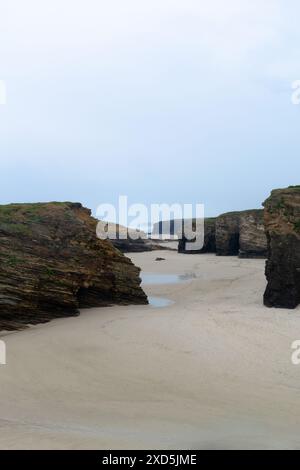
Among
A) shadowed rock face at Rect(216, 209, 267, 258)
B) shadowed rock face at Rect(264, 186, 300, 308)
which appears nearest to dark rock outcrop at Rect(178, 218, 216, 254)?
shadowed rock face at Rect(216, 209, 267, 258)

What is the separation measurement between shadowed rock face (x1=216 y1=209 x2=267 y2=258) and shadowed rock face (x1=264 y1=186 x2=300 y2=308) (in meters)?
21.5

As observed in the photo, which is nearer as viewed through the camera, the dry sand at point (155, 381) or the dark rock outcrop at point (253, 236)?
the dry sand at point (155, 381)

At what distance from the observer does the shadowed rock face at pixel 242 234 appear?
38.7m

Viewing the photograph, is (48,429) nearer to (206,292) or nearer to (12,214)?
(12,214)

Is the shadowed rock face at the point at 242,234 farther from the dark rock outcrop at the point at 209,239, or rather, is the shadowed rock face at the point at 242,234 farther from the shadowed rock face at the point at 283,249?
the shadowed rock face at the point at 283,249

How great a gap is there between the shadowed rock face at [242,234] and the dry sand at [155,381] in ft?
79.8

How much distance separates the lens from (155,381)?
866 centimetres

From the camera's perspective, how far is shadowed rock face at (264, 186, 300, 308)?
15.4 metres

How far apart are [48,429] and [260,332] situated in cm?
715

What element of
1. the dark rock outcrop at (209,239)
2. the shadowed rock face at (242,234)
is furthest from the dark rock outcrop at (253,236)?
the dark rock outcrop at (209,239)

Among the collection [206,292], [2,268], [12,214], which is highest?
[12,214]

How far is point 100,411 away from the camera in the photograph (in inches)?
282

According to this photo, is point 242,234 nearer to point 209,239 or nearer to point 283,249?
point 209,239

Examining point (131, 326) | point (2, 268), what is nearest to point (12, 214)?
point (2, 268)
